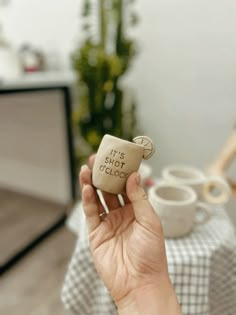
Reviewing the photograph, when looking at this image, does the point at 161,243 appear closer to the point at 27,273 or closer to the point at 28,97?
the point at 27,273

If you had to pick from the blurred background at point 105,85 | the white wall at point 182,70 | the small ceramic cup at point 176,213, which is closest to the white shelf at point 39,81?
the blurred background at point 105,85

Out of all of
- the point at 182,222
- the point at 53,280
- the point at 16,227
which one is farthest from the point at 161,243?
the point at 16,227

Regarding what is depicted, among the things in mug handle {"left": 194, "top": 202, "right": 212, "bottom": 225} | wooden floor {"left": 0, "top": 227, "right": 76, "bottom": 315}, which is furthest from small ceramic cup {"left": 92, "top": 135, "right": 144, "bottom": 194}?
wooden floor {"left": 0, "top": 227, "right": 76, "bottom": 315}

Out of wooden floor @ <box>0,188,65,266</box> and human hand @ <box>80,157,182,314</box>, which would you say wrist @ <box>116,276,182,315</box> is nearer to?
human hand @ <box>80,157,182,314</box>

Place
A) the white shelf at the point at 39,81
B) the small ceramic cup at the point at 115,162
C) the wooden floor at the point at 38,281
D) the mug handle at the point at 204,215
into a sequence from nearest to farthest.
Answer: the small ceramic cup at the point at 115,162
the mug handle at the point at 204,215
the wooden floor at the point at 38,281
the white shelf at the point at 39,81

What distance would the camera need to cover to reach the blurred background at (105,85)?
153 centimetres

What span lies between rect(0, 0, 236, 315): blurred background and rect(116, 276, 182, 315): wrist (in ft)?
2.48

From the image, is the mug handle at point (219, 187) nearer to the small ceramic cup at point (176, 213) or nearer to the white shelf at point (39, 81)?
the small ceramic cup at point (176, 213)

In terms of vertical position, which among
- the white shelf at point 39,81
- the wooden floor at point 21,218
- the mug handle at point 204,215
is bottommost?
the wooden floor at point 21,218

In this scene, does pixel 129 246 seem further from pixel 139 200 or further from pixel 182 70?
pixel 182 70

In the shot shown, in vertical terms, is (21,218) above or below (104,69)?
below

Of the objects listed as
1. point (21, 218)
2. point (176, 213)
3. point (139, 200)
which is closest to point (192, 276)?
point (176, 213)

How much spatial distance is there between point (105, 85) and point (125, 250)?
1.09 m

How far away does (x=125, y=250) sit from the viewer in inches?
24.8
